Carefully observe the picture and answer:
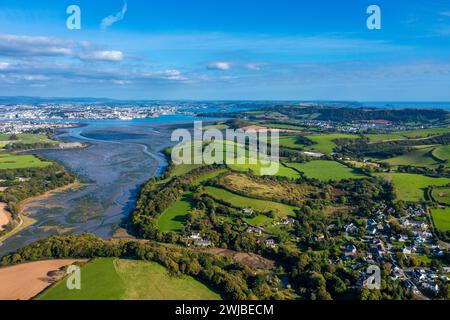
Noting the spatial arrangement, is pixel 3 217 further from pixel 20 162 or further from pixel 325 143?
pixel 325 143

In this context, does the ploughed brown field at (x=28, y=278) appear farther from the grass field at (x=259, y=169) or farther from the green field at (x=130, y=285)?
the grass field at (x=259, y=169)

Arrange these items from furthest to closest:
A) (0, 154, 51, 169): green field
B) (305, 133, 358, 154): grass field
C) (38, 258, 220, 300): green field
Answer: (305, 133, 358, 154): grass field < (0, 154, 51, 169): green field < (38, 258, 220, 300): green field

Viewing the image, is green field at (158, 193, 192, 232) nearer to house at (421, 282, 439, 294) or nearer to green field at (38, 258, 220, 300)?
green field at (38, 258, 220, 300)

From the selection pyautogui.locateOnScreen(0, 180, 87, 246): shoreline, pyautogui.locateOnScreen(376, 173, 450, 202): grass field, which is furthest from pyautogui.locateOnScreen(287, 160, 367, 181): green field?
pyautogui.locateOnScreen(0, 180, 87, 246): shoreline

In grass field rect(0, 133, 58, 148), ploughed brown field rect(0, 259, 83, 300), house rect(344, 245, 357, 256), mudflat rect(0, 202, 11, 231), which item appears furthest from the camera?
grass field rect(0, 133, 58, 148)

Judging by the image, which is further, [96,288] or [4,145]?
[4,145]

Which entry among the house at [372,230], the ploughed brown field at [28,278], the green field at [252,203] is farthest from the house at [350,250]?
the ploughed brown field at [28,278]
